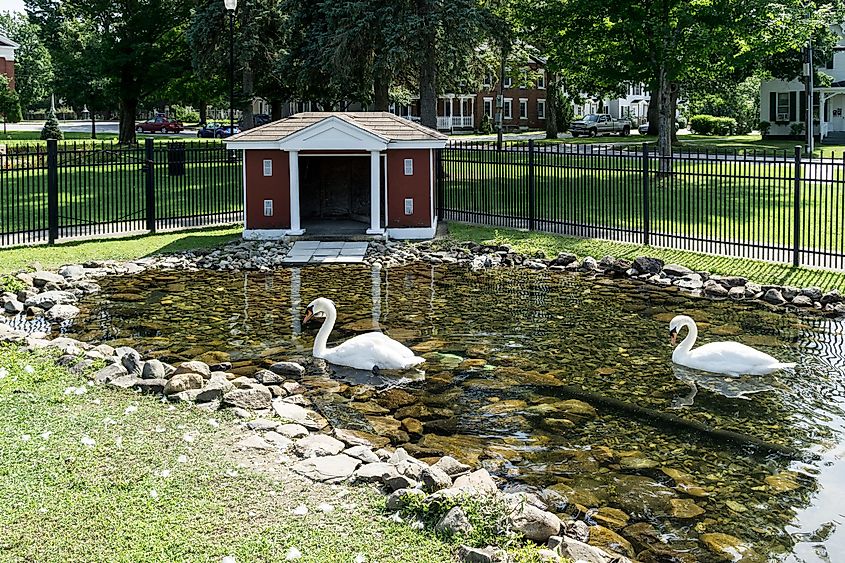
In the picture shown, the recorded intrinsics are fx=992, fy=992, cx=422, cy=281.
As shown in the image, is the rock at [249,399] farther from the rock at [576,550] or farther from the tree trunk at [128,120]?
the tree trunk at [128,120]

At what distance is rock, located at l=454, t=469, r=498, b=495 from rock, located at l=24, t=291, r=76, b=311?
9.61m

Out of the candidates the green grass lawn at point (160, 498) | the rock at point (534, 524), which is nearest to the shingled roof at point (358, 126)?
the green grass lawn at point (160, 498)

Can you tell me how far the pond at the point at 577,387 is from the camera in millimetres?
8078

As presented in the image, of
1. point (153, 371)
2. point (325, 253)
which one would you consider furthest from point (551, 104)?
point (153, 371)

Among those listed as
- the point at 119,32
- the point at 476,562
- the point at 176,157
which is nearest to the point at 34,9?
the point at 119,32

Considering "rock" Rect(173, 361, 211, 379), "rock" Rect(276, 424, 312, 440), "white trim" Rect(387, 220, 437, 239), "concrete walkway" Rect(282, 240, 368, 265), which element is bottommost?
"rock" Rect(276, 424, 312, 440)

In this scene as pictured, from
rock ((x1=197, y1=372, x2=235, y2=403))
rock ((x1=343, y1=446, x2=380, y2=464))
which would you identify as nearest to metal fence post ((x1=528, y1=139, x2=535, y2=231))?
rock ((x1=197, y1=372, x2=235, y2=403))

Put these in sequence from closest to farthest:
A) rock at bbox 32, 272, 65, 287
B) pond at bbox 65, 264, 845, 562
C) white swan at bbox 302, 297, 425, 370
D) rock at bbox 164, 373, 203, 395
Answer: pond at bbox 65, 264, 845, 562 → rock at bbox 164, 373, 203, 395 → white swan at bbox 302, 297, 425, 370 → rock at bbox 32, 272, 65, 287

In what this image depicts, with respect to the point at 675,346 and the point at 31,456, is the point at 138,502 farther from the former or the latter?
the point at 675,346

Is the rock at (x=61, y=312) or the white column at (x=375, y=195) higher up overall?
the white column at (x=375, y=195)

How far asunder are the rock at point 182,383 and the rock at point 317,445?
1785 millimetres

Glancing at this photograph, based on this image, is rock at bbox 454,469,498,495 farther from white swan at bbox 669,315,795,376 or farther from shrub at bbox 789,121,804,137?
shrub at bbox 789,121,804,137

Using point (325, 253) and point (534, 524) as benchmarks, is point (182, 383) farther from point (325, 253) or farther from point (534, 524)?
point (325, 253)

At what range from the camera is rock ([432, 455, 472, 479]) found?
27.1 ft
